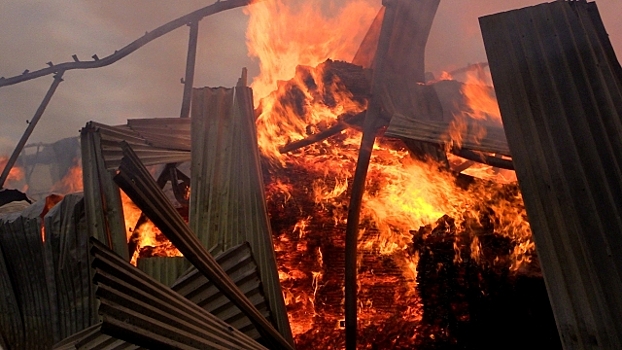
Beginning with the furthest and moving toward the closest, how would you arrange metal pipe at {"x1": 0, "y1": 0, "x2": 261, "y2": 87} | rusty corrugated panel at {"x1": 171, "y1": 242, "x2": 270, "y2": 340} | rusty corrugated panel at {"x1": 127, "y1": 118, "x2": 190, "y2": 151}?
metal pipe at {"x1": 0, "y1": 0, "x2": 261, "y2": 87} < rusty corrugated panel at {"x1": 127, "y1": 118, "x2": 190, "y2": 151} < rusty corrugated panel at {"x1": 171, "y1": 242, "x2": 270, "y2": 340}

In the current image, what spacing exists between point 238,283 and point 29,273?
3440 mm

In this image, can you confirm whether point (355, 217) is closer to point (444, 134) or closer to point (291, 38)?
point (444, 134)

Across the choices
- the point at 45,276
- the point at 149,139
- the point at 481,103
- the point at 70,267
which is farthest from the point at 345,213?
the point at 481,103

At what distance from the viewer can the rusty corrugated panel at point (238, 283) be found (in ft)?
12.6

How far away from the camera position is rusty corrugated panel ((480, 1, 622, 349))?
270 cm

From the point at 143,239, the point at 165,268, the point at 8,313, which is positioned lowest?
the point at 8,313

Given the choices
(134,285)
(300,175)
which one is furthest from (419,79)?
(134,285)

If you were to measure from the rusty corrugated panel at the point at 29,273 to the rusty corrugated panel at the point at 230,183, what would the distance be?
2309 mm

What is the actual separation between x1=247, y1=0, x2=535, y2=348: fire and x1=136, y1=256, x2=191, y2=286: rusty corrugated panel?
2.27m

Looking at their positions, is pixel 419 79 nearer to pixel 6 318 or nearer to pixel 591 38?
pixel 591 38

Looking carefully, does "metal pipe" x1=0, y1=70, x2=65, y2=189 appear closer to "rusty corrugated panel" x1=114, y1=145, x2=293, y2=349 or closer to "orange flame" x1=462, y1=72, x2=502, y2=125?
"rusty corrugated panel" x1=114, y1=145, x2=293, y2=349

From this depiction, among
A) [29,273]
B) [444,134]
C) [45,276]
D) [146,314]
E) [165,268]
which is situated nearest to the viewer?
[146,314]

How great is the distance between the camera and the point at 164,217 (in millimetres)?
2926

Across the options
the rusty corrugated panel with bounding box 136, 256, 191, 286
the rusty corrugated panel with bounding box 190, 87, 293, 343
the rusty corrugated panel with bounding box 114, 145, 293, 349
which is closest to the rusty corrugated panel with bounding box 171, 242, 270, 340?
the rusty corrugated panel with bounding box 190, 87, 293, 343
